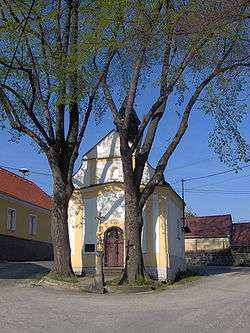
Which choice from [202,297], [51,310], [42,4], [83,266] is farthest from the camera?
[83,266]

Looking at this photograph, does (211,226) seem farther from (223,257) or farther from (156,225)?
(156,225)

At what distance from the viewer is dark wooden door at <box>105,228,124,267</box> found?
2703cm

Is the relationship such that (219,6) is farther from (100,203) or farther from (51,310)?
(100,203)

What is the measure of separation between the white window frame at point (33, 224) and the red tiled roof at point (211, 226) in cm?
1916

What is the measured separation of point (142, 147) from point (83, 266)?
306 inches

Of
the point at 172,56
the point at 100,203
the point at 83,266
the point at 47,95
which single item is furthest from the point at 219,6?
the point at 83,266

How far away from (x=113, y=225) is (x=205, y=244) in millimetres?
29579

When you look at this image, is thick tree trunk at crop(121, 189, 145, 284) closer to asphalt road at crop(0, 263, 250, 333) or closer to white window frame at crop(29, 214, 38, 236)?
asphalt road at crop(0, 263, 250, 333)

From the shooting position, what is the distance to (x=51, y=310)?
43.8 ft

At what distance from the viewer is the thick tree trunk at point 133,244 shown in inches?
827

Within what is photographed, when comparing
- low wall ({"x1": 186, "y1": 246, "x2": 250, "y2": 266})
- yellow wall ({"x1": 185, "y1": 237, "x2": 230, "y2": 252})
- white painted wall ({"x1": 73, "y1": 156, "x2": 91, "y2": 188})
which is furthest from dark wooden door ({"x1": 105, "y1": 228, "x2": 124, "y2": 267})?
yellow wall ({"x1": 185, "y1": 237, "x2": 230, "y2": 252})

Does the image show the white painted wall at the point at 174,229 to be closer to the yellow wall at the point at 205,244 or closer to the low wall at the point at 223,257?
the low wall at the point at 223,257

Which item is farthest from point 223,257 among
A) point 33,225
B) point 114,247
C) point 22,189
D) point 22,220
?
point 114,247

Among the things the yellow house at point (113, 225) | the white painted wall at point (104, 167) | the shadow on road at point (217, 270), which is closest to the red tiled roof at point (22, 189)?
the white painted wall at point (104, 167)
